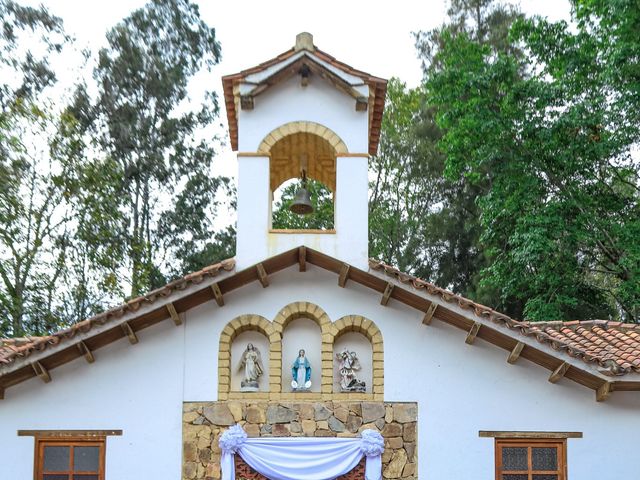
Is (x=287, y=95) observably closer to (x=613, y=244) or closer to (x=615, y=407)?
(x=615, y=407)

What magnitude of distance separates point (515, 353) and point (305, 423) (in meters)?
2.88

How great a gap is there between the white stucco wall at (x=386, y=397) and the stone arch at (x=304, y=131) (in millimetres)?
1948

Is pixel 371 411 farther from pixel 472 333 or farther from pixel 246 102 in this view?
pixel 246 102

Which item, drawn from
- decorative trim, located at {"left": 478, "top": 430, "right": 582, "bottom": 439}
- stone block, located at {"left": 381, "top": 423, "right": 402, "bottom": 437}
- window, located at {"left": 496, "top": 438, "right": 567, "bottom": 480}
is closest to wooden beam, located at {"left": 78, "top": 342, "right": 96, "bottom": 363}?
stone block, located at {"left": 381, "top": 423, "right": 402, "bottom": 437}

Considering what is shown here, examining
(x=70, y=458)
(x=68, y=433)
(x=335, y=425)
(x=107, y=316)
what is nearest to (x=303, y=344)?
(x=335, y=425)

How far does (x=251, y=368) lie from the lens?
12.2 m

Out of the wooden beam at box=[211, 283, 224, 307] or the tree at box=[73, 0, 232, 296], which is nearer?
the wooden beam at box=[211, 283, 224, 307]

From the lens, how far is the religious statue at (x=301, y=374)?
39.9 ft

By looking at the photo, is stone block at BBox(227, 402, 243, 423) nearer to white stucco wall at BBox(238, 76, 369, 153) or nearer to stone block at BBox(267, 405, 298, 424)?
stone block at BBox(267, 405, 298, 424)

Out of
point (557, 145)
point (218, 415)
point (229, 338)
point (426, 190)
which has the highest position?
point (426, 190)

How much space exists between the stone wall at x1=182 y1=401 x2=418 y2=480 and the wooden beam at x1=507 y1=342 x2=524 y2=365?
155 cm

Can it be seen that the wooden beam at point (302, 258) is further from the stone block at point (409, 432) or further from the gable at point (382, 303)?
the stone block at point (409, 432)

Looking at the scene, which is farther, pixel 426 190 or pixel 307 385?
pixel 426 190

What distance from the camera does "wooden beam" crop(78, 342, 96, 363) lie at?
11.9 meters
